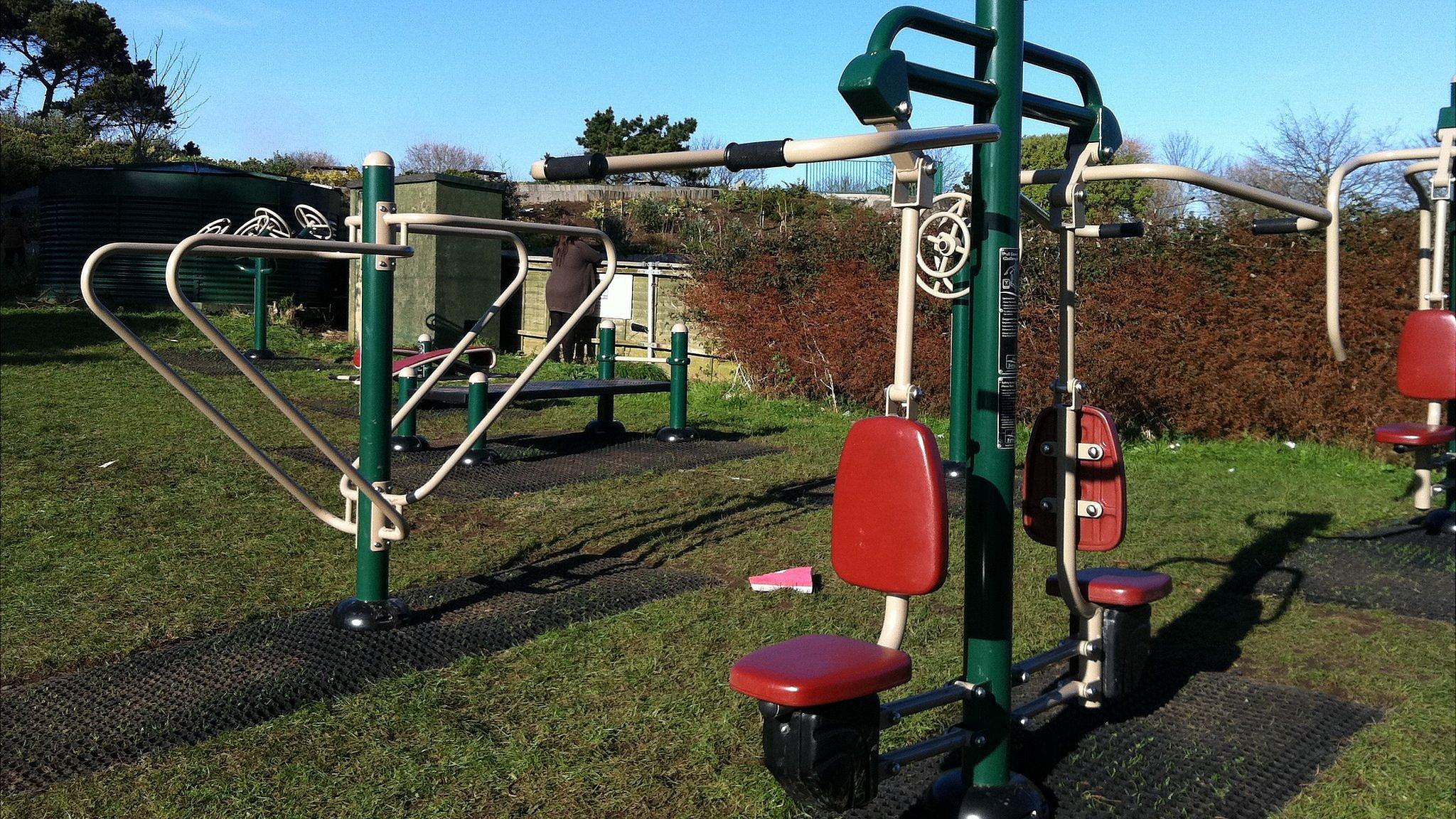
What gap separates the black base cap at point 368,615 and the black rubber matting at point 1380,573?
11.8 feet

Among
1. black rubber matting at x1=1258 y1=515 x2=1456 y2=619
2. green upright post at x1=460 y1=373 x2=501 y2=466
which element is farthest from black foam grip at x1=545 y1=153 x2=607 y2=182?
black rubber matting at x1=1258 y1=515 x2=1456 y2=619


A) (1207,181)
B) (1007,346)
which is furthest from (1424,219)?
(1007,346)

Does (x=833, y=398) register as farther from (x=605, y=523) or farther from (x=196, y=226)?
(x=196, y=226)

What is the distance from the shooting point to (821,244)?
11141mm

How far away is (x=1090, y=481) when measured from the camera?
121 inches

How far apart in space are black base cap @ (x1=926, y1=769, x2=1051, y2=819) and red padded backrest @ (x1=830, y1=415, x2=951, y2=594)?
631 millimetres

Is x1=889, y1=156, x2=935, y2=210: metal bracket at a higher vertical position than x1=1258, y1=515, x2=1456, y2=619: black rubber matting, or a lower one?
higher

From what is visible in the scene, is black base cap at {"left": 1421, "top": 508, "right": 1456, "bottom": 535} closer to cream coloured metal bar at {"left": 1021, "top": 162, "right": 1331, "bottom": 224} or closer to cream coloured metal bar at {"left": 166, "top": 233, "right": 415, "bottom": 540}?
cream coloured metal bar at {"left": 1021, "top": 162, "right": 1331, "bottom": 224}

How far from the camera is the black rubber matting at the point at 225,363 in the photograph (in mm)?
11570

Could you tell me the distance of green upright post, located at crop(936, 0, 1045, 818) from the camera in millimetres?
2529

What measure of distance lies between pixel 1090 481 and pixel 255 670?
2649 millimetres

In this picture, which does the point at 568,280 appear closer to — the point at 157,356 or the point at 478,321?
the point at 478,321

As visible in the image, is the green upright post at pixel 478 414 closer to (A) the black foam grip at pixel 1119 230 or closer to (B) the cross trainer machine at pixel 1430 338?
(A) the black foam grip at pixel 1119 230

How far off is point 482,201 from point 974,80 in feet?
41.5
